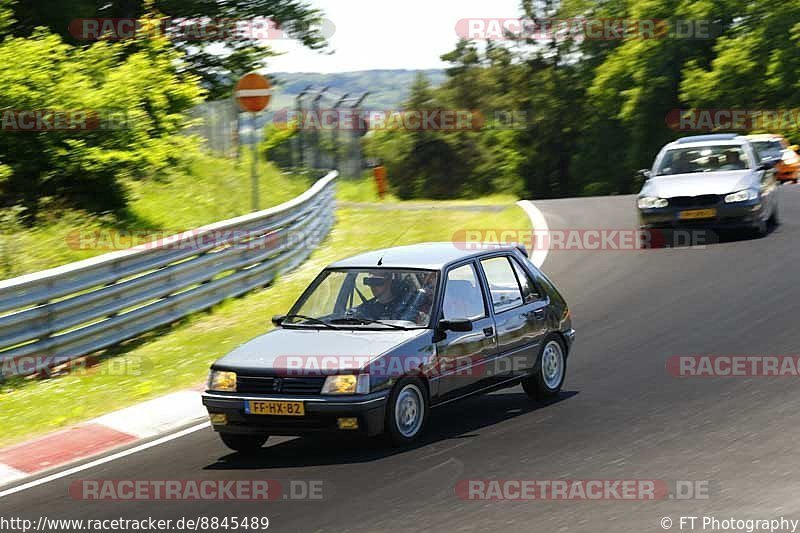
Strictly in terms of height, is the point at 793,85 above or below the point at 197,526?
below

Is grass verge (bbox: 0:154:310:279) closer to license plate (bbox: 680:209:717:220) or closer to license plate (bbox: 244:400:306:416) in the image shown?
license plate (bbox: 244:400:306:416)

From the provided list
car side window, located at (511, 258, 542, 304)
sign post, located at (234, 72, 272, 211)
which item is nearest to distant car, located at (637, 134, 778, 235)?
sign post, located at (234, 72, 272, 211)

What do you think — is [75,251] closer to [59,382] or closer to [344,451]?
[59,382]

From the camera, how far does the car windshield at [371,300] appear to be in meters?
9.34

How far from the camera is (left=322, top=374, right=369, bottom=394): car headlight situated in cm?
845

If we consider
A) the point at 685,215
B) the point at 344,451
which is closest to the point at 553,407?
the point at 344,451

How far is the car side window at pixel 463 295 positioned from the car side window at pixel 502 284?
18cm

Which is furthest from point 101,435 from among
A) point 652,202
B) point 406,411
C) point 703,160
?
point 703,160

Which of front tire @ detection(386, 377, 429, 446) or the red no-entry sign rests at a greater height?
the red no-entry sign

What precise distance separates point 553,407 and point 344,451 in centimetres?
216

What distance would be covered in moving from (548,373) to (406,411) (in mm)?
2088

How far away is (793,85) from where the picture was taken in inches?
2240

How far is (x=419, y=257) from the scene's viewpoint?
9.93m

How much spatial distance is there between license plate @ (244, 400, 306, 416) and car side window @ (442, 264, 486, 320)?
5.13ft
